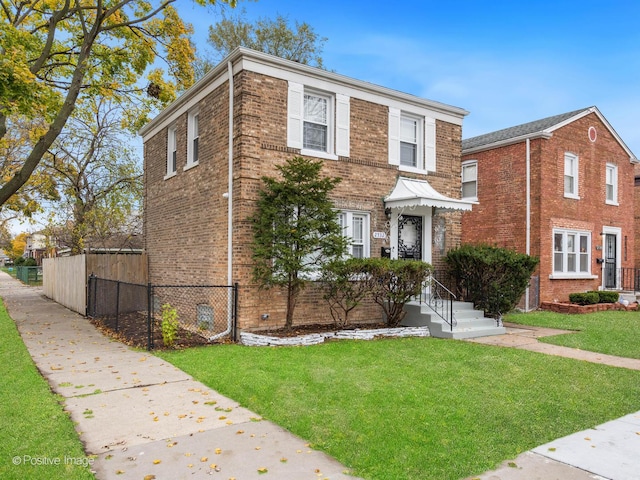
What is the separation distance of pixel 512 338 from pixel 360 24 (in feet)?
28.7

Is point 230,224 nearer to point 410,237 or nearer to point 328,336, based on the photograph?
point 328,336

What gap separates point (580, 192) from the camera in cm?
1744

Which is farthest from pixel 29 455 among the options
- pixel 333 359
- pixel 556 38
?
pixel 556 38

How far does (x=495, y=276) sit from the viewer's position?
1155 cm

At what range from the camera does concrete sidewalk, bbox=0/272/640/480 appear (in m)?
A: 3.86

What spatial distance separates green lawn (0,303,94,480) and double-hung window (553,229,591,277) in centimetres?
1594

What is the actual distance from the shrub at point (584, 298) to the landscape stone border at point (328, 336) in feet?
26.6

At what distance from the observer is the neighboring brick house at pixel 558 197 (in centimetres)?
1620

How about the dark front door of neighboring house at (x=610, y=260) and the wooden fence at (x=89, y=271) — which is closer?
the wooden fence at (x=89, y=271)

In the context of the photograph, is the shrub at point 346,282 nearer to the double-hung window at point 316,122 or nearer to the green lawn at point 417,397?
the green lawn at point 417,397

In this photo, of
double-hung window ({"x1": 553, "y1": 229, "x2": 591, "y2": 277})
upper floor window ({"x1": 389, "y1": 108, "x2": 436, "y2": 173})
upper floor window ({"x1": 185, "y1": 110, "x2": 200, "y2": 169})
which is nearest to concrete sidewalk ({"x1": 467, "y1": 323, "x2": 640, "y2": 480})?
upper floor window ({"x1": 389, "y1": 108, "x2": 436, "y2": 173})

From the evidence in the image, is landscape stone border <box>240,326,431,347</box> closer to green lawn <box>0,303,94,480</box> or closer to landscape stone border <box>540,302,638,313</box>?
green lawn <box>0,303,94,480</box>

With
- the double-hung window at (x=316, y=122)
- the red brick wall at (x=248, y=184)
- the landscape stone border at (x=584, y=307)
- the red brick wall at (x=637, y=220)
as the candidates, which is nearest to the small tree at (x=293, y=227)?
the red brick wall at (x=248, y=184)

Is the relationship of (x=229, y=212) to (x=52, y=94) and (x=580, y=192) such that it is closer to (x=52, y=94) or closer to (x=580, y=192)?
(x=52, y=94)
